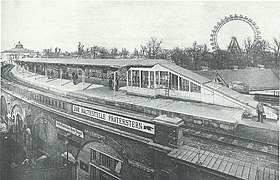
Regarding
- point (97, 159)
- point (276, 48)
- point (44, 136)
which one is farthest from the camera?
point (44, 136)

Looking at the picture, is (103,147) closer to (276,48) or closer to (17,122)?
(276,48)

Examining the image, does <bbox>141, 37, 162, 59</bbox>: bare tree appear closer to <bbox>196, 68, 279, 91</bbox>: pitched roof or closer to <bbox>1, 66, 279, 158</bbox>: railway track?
<bbox>1, 66, 279, 158</bbox>: railway track

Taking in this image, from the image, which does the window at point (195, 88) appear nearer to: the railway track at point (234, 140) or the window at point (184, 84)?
the window at point (184, 84)

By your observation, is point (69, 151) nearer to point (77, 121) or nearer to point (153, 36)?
point (77, 121)

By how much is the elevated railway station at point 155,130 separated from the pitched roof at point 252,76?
1.56ft

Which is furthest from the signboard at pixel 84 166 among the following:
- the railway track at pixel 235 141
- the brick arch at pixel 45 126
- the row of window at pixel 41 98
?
the railway track at pixel 235 141

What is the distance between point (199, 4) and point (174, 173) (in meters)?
2.80

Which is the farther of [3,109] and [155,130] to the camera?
[3,109]

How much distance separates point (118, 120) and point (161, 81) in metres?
2.11

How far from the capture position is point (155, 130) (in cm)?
394

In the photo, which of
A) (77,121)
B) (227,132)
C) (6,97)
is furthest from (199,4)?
(6,97)

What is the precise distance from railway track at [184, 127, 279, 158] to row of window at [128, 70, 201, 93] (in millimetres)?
1748

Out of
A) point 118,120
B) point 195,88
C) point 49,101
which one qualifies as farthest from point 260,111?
point 49,101

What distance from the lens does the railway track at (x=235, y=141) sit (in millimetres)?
3509
